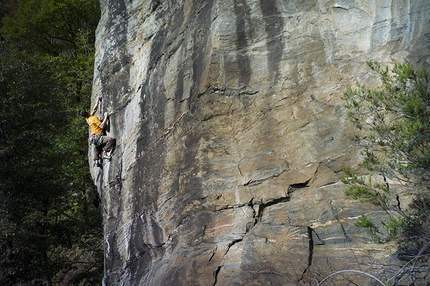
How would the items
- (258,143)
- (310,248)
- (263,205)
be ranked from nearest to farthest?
(310,248), (263,205), (258,143)

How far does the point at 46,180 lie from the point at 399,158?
33.9 ft

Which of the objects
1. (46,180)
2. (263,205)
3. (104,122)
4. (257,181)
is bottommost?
(263,205)

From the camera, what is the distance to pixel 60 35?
22.7m

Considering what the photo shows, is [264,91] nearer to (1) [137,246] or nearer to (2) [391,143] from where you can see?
(2) [391,143]

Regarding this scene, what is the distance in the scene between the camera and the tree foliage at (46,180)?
1227 cm

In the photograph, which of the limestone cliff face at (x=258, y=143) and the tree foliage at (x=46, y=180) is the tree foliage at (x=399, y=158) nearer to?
the limestone cliff face at (x=258, y=143)

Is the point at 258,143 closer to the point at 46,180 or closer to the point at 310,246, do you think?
the point at 310,246

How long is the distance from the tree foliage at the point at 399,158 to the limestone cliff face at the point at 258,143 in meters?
0.37

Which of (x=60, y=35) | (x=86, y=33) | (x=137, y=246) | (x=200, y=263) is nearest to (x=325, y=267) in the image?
(x=200, y=263)

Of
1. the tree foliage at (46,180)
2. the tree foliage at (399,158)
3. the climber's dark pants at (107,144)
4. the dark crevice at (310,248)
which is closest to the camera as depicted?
the tree foliage at (399,158)

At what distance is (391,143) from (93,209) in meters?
12.9

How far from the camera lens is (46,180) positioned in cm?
1339

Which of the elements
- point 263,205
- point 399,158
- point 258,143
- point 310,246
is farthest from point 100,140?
point 399,158

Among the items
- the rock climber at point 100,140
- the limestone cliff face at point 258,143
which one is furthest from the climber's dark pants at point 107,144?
the limestone cliff face at point 258,143
